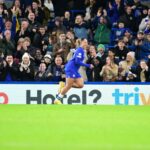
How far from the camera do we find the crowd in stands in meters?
16.4

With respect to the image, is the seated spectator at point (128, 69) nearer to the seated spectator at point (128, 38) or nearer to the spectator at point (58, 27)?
the seated spectator at point (128, 38)

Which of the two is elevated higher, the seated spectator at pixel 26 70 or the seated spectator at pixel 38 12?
the seated spectator at pixel 38 12

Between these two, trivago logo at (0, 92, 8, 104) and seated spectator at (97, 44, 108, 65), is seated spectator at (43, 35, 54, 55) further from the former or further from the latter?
trivago logo at (0, 92, 8, 104)

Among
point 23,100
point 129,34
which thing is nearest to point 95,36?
point 129,34

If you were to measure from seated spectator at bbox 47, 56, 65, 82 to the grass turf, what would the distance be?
466cm

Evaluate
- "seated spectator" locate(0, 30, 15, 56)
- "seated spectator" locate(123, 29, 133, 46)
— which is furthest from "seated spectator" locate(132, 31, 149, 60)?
"seated spectator" locate(0, 30, 15, 56)

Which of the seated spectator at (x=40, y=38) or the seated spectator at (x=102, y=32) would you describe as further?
the seated spectator at (x=102, y=32)

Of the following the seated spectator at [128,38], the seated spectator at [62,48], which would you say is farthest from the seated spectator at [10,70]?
the seated spectator at [128,38]

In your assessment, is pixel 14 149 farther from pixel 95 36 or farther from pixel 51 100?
pixel 95 36

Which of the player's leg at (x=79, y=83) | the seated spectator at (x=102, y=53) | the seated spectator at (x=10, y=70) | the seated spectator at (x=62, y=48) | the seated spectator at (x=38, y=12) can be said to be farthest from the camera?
the seated spectator at (x=38, y=12)

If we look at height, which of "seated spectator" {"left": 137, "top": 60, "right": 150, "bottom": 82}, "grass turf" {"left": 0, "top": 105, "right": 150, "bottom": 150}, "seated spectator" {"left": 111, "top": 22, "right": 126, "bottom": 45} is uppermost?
"seated spectator" {"left": 111, "top": 22, "right": 126, "bottom": 45}

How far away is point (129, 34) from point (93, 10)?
1918 millimetres

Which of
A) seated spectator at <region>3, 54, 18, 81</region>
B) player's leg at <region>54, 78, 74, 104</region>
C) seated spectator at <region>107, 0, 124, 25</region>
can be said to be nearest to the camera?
player's leg at <region>54, 78, 74, 104</region>

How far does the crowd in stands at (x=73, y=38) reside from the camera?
53.9 feet
